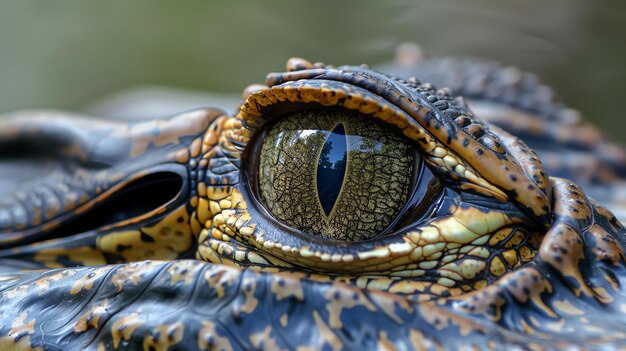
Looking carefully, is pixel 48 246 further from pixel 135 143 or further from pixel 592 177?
pixel 592 177

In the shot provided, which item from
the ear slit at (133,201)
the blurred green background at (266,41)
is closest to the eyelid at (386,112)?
the ear slit at (133,201)

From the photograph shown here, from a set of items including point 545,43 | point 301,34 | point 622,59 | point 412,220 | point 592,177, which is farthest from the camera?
point 301,34

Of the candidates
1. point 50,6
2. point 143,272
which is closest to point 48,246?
point 143,272

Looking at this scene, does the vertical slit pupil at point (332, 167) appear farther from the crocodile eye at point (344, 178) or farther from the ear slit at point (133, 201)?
the ear slit at point (133, 201)

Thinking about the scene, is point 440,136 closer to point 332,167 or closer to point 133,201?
point 332,167

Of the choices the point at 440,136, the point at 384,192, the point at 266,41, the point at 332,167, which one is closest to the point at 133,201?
the point at 332,167

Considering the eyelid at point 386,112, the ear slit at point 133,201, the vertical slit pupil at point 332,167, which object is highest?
the eyelid at point 386,112
